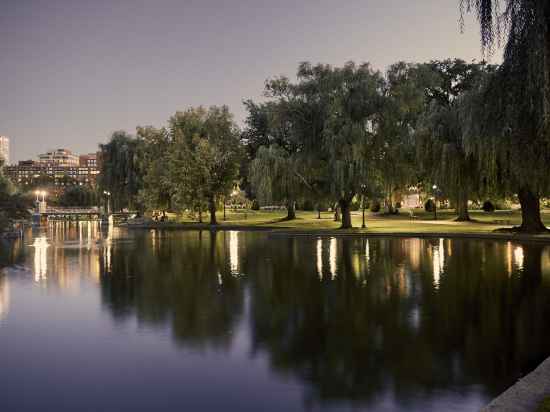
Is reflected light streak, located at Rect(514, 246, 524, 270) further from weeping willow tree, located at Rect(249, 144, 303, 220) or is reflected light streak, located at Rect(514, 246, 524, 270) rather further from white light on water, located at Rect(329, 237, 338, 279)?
weeping willow tree, located at Rect(249, 144, 303, 220)

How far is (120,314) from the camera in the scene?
Answer: 11.2 metres

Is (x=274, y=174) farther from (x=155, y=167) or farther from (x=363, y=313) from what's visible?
(x=363, y=313)

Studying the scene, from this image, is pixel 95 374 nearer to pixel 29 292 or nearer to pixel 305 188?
pixel 29 292

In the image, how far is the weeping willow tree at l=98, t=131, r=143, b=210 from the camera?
208 feet

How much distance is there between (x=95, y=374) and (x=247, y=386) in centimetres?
218

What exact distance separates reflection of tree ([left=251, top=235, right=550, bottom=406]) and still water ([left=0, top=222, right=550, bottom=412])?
3 cm

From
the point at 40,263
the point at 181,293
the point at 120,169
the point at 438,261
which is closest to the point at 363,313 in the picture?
the point at 181,293

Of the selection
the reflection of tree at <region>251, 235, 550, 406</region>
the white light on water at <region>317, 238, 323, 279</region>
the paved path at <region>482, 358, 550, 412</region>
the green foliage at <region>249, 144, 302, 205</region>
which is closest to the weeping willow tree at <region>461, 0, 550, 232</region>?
the reflection of tree at <region>251, 235, 550, 406</region>

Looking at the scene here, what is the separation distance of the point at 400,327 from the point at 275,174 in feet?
106

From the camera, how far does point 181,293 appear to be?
13609 mm

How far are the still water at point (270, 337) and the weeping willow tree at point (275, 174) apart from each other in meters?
23.3

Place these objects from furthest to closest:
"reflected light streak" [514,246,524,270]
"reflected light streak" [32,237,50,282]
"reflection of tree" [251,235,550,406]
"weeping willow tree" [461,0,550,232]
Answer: "reflected light streak" [514,246,524,270]
"reflected light streak" [32,237,50,282]
"weeping willow tree" [461,0,550,232]
"reflection of tree" [251,235,550,406]

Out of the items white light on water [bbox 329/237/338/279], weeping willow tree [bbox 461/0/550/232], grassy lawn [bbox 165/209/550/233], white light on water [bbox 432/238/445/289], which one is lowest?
white light on water [bbox 432/238/445/289]

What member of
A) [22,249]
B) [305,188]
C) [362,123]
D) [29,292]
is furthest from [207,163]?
[29,292]
